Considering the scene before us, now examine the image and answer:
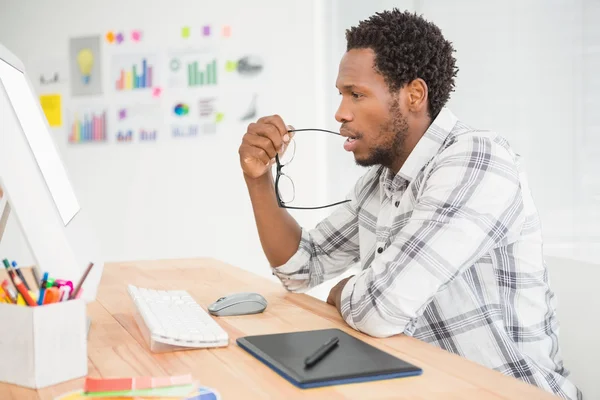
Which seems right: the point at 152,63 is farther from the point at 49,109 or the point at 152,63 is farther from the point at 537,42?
the point at 537,42

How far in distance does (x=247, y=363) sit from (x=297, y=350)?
0.27 feet

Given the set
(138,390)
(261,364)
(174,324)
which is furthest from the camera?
(174,324)

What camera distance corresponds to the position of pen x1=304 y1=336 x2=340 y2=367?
92 cm

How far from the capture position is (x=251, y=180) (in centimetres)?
157

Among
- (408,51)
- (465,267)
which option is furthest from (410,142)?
(465,267)

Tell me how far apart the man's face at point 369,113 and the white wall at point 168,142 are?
7.34ft

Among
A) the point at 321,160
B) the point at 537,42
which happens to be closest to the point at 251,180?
the point at 537,42

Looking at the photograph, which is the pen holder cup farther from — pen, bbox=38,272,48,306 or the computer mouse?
the computer mouse

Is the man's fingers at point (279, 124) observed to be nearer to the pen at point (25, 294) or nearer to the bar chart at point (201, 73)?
the pen at point (25, 294)

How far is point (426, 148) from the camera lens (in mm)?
1409

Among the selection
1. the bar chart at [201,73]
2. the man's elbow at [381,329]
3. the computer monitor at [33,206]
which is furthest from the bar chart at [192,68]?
the man's elbow at [381,329]

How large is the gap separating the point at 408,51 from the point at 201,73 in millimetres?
2437

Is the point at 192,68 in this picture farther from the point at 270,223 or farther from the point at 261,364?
the point at 261,364

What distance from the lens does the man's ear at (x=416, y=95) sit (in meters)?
1.48
